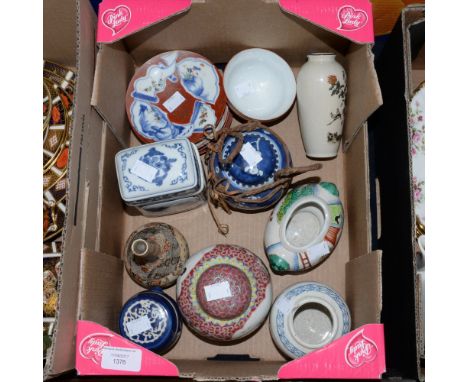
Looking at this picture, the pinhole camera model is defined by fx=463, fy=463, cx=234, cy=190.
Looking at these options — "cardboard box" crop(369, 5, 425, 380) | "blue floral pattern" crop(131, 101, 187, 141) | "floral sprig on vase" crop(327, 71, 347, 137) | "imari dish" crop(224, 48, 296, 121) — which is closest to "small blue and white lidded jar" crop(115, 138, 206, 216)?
"blue floral pattern" crop(131, 101, 187, 141)

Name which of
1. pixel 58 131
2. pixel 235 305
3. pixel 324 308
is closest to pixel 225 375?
pixel 235 305

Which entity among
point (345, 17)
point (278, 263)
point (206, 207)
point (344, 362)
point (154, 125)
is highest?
point (345, 17)

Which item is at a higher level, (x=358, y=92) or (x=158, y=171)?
(x=358, y=92)

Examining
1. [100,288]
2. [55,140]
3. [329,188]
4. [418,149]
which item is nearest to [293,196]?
[329,188]

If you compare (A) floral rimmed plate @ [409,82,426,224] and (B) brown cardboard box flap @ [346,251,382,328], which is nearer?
(B) brown cardboard box flap @ [346,251,382,328]

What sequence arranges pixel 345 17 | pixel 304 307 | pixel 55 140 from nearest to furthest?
pixel 345 17 < pixel 304 307 < pixel 55 140

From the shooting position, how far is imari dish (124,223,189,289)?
1.03m

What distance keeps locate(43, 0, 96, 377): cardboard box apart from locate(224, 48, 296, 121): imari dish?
34cm

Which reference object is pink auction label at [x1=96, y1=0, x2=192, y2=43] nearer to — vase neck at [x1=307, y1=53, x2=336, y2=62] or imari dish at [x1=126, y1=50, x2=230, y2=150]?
imari dish at [x1=126, y1=50, x2=230, y2=150]

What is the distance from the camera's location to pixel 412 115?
1.14m

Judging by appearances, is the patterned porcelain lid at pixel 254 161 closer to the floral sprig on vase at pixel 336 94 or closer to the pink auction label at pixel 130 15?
the floral sprig on vase at pixel 336 94

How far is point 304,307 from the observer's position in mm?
1088

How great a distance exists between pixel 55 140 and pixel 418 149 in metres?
0.92

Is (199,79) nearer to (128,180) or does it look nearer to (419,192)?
(128,180)
